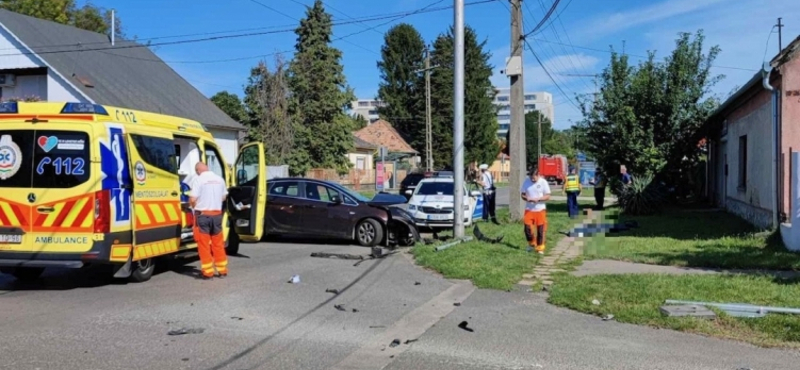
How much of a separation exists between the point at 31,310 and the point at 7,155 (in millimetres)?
2242

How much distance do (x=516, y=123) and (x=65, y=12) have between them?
3957cm

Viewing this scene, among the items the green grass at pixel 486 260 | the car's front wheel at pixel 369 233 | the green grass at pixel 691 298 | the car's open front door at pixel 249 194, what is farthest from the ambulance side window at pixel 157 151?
the green grass at pixel 691 298

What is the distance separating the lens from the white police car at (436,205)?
56.4 ft

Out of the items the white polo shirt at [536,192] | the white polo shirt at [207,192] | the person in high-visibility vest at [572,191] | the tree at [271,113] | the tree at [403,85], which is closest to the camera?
the white polo shirt at [207,192]

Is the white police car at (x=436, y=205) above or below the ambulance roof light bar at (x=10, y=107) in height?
below

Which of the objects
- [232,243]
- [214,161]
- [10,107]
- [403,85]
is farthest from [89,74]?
[403,85]

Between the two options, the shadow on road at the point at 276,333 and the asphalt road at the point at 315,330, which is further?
the asphalt road at the point at 315,330

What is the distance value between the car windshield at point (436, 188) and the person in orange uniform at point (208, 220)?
8924 mm

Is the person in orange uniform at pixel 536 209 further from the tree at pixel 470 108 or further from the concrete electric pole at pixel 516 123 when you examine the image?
the tree at pixel 470 108

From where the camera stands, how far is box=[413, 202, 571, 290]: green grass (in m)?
9.97

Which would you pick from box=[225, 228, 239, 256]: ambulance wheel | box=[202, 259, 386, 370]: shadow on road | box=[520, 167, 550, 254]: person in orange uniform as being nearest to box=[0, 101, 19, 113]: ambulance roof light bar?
box=[225, 228, 239, 256]: ambulance wheel

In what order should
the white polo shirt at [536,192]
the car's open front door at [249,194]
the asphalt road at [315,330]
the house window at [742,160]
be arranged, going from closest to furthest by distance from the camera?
the asphalt road at [315,330] < the car's open front door at [249,194] < the white polo shirt at [536,192] < the house window at [742,160]

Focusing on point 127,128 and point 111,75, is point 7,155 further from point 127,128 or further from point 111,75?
point 111,75

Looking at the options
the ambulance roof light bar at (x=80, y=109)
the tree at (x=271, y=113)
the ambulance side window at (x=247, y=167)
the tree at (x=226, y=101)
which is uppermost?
the tree at (x=226, y=101)
